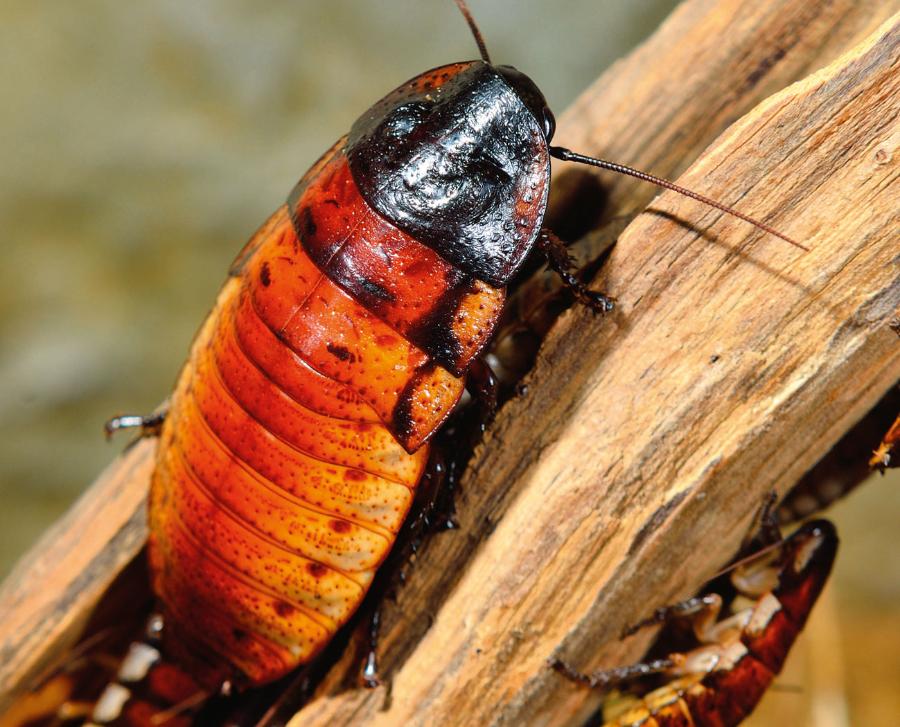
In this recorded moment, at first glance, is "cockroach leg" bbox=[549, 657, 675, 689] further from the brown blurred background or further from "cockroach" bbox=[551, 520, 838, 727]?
the brown blurred background

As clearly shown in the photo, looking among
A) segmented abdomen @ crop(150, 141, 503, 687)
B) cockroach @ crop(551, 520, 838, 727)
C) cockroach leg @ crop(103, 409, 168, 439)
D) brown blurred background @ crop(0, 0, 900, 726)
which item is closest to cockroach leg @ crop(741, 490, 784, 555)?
cockroach @ crop(551, 520, 838, 727)

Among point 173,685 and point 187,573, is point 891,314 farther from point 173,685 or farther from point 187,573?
point 173,685

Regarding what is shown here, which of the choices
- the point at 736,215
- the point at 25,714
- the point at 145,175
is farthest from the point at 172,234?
the point at 736,215

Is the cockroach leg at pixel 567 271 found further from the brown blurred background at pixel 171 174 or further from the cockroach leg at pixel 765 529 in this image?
the brown blurred background at pixel 171 174

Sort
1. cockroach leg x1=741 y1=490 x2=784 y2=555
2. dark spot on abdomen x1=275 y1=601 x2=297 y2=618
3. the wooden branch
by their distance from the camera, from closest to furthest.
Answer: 1. the wooden branch
2. dark spot on abdomen x1=275 y1=601 x2=297 y2=618
3. cockroach leg x1=741 y1=490 x2=784 y2=555

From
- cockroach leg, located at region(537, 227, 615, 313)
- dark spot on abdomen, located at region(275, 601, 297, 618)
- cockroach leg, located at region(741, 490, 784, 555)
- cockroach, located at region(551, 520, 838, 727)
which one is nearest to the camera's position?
cockroach leg, located at region(537, 227, 615, 313)

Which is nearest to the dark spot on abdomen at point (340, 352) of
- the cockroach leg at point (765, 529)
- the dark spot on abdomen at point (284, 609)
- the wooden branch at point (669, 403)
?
the wooden branch at point (669, 403)
